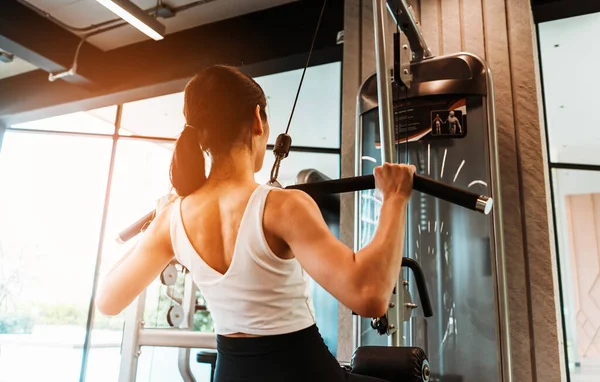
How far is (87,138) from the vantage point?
5777 millimetres

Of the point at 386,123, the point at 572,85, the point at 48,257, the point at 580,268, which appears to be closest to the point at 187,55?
the point at 48,257

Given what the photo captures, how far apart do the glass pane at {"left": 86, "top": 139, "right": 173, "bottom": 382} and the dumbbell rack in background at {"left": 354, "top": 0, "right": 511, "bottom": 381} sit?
11.5ft

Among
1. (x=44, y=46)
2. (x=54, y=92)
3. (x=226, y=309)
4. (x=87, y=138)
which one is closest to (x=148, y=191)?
(x=87, y=138)

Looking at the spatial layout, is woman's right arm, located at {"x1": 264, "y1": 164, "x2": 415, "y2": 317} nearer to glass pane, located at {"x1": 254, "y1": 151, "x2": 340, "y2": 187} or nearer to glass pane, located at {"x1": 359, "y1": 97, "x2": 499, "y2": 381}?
glass pane, located at {"x1": 359, "y1": 97, "x2": 499, "y2": 381}

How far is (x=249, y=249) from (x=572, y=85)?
16.6ft

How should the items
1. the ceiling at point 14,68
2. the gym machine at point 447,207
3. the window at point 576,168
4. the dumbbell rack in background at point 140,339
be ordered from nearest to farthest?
the gym machine at point 447,207
the dumbbell rack in background at point 140,339
the window at point 576,168
the ceiling at point 14,68

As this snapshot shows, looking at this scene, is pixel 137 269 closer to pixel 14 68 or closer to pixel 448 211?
pixel 448 211

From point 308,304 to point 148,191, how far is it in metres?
4.99

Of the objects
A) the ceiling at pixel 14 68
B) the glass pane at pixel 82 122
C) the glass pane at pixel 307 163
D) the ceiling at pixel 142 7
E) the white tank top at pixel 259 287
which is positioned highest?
the ceiling at pixel 142 7

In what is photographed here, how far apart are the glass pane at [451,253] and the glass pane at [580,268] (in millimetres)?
4824

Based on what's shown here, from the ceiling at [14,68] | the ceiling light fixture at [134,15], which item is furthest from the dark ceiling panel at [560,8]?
the ceiling at [14,68]

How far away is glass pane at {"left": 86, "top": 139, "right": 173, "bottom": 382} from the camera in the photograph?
527 centimetres

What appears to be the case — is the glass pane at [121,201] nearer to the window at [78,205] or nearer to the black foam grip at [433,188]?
the window at [78,205]

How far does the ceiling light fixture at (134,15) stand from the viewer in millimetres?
3551
